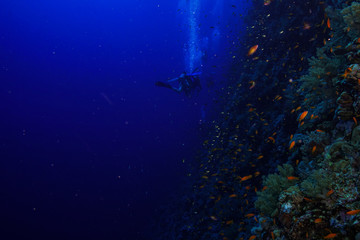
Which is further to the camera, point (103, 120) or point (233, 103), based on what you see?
point (103, 120)

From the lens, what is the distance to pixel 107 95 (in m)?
58.7

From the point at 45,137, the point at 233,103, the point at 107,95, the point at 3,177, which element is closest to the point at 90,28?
the point at 107,95

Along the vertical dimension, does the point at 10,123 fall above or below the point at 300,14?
above

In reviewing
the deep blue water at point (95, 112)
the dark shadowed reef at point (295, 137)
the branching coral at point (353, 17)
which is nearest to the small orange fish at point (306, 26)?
the dark shadowed reef at point (295, 137)

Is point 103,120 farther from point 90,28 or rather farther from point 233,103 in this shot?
point 233,103

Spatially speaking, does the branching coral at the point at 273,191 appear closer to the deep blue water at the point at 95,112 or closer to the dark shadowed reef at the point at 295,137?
the dark shadowed reef at the point at 295,137

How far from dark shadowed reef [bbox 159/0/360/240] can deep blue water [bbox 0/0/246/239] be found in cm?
863

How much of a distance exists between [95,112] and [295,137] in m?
62.1

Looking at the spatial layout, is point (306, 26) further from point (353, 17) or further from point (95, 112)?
point (95, 112)

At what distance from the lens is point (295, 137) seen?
421cm

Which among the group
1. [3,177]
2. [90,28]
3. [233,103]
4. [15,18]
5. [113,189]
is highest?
[90,28]

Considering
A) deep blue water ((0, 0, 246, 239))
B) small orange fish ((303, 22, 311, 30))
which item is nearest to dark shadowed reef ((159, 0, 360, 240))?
small orange fish ((303, 22, 311, 30))

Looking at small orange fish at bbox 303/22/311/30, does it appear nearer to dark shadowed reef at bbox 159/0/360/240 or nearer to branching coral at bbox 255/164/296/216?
dark shadowed reef at bbox 159/0/360/240

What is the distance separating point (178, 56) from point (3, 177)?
2737 inches
